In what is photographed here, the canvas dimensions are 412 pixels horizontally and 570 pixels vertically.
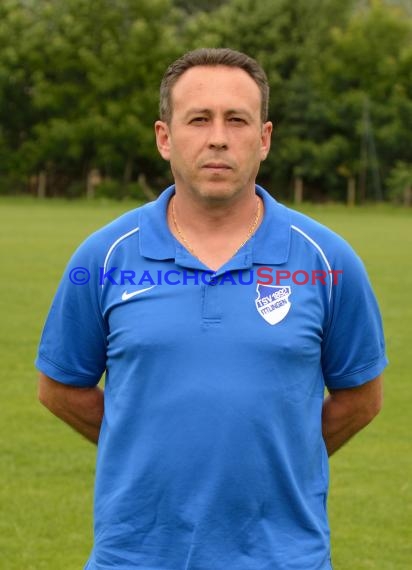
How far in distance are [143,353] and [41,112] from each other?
54058 mm

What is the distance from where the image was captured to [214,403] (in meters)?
3.01

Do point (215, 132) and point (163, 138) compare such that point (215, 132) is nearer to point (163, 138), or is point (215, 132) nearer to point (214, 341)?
point (163, 138)

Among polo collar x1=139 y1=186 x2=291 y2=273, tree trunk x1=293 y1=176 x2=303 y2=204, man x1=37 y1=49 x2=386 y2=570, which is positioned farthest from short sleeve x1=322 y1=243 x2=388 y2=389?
tree trunk x1=293 y1=176 x2=303 y2=204

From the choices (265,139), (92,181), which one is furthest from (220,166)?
(92,181)

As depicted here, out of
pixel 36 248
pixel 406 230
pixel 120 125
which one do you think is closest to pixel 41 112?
pixel 120 125

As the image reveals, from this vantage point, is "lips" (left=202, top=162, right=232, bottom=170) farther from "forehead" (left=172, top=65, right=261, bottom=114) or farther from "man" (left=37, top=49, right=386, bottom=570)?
"forehead" (left=172, top=65, right=261, bottom=114)

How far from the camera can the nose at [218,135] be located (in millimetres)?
3088

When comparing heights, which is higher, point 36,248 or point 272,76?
point 272,76

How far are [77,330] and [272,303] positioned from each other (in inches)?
21.4

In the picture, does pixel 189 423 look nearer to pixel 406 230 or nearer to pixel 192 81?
pixel 192 81

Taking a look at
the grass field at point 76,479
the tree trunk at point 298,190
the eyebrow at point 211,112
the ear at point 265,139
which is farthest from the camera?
the tree trunk at point 298,190

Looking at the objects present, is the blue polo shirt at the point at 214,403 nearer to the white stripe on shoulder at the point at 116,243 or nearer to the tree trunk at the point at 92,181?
the white stripe on shoulder at the point at 116,243

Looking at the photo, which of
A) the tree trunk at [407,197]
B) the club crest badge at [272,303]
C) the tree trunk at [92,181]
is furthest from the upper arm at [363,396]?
the tree trunk at [92,181]

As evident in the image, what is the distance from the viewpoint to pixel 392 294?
17734 mm
